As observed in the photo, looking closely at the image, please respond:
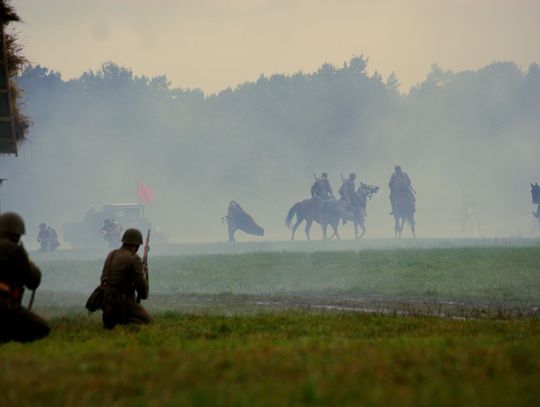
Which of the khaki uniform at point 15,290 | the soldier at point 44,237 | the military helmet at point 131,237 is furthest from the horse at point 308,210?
the khaki uniform at point 15,290

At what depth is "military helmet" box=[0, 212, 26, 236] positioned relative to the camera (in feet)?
32.7

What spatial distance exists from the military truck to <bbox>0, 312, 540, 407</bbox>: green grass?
52139 mm

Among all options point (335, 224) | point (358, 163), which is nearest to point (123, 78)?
point (358, 163)

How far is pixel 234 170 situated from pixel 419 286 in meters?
70.5

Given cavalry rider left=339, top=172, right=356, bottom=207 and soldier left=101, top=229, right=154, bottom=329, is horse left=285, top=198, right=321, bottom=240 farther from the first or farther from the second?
soldier left=101, top=229, right=154, bottom=329

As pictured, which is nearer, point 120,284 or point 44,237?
point 120,284

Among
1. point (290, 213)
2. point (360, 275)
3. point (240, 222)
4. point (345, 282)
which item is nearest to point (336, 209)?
point (290, 213)

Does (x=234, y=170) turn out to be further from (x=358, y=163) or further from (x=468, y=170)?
(x=468, y=170)

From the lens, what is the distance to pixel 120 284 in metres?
12.3

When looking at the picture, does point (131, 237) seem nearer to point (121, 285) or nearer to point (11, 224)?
point (121, 285)

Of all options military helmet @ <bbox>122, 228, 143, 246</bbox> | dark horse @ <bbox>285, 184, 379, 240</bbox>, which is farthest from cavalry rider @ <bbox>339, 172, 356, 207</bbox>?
military helmet @ <bbox>122, 228, 143, 246</bbox>

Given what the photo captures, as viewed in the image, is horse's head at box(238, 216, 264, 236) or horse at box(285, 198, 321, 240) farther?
horse's head at box(238, 216, 264, 236)

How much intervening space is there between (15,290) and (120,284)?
245 cm

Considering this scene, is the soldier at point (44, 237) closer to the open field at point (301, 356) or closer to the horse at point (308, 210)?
the horse at point (308, 210)
